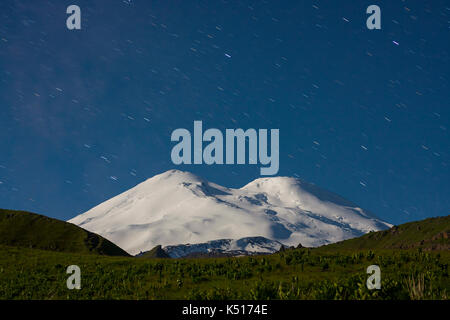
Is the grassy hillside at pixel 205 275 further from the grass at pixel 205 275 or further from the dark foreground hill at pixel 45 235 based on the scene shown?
the dark foreground hill at pixel 45 235

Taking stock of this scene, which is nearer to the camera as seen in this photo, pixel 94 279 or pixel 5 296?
pixel 5 296

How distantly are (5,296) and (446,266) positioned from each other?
29.2 meters

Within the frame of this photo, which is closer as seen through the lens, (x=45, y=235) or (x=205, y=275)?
(x=205, y=275)

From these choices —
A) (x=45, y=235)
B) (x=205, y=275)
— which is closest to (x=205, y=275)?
(x=205, y=275)

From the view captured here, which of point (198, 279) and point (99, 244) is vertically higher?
point (99, 244)

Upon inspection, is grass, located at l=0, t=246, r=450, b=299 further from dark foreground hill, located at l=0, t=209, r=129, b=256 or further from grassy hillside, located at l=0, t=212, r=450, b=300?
dark foreground hill, located at l=0, t=209, r=129, b=256

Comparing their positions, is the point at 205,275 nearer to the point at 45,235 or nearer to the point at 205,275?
the point at 205,275

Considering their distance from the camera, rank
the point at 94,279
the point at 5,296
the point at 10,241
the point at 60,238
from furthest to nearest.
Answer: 1. the point at 60,238
2. the point at 10,241
3. the point at 94,279
4. the point at 5,296

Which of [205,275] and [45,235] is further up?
[45,235]

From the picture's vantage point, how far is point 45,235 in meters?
125

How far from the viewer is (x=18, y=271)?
3366cm
